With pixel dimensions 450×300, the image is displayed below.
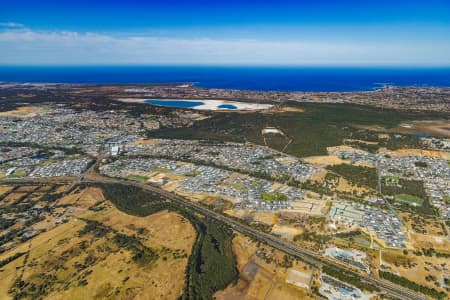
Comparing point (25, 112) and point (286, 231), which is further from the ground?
point (25, 112)

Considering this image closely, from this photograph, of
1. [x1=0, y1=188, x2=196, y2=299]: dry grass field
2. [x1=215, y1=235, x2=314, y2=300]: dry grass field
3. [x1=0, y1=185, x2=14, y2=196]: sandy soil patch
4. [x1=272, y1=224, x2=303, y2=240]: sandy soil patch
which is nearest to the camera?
[x1=215, y1=235, x2=314, y2=300]: dry grass field

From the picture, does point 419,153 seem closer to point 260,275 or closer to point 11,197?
point 260,275

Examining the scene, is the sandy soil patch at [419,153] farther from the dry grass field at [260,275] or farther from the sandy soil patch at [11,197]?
the sandy soil patch at [11,197]

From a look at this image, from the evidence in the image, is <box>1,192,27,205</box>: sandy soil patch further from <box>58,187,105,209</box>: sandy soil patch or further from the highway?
<box>58,187,105,209</box>: sandy soil patch


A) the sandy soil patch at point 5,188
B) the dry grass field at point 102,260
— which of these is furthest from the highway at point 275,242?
the dry grass field at point 102,260

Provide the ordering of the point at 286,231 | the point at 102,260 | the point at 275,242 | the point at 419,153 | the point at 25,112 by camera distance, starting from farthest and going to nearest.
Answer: the point at 25,112
the point at 419,153
the point at 286,231
the point at 275,242
the point at 102,260

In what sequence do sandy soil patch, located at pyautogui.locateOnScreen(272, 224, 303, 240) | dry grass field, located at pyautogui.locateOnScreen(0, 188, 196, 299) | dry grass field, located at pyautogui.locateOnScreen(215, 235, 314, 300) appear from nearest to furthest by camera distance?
dry grass field, located at pyautogui.locateOnScreen(215, 235, 314, 300) → dry grass field, located at pyautogui.locateOnScreen(0, 188, 196, 299) → sandy soil patch, located at pyautogui.locateOnScreen(272, 224, 303, 240)

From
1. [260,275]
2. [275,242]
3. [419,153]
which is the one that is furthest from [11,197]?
[419,153]

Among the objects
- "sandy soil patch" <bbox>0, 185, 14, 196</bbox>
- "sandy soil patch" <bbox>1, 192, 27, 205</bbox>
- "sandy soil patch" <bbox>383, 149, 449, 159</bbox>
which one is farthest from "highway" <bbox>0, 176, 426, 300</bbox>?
"sandy soil patch" <bbox>383, 149, 449, 159</bbox>

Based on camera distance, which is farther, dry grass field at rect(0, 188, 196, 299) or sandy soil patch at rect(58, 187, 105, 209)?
sandy soil patch at rect(58, 187, 105, 209)
